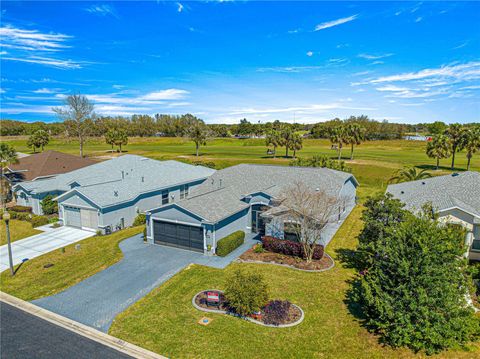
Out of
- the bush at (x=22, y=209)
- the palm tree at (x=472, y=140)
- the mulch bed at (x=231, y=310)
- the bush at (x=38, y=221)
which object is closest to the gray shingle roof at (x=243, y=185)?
the mulch bed at (x=231, y=310)

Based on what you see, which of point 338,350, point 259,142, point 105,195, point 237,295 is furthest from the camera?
point 259,142

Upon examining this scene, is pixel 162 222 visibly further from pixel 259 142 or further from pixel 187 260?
pixel 259 142

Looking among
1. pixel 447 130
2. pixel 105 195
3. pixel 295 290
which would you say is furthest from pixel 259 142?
pixel 295 290

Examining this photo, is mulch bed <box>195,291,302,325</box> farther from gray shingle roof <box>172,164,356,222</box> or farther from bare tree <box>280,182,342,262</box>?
gray shingle roof <box>172,164,356,222</box>

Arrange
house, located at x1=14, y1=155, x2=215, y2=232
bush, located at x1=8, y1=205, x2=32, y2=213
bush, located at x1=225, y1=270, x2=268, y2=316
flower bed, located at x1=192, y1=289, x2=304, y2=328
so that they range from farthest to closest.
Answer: bush, located at x1=8, y1=205, x2=32, y2=213
house, located at x1=14, y1=155, x2=215, y2=232
bush, located at x1=225, y1=270, x2=268, y2=316
flower bed, located at x1=192, y1=289, x2=304, y2=328

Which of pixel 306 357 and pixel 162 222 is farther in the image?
pixel 162 222

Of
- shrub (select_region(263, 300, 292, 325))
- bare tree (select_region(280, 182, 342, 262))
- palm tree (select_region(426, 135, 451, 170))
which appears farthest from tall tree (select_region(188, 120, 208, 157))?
shrub (select_region(263, 300, 292, 325))
